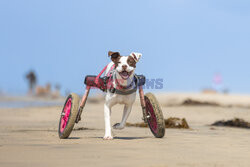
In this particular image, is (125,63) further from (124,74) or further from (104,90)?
(104,90)

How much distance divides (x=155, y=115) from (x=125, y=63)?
138 cm

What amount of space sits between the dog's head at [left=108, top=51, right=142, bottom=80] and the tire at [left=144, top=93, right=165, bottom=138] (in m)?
1.01

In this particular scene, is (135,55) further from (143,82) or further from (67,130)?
(67,130)

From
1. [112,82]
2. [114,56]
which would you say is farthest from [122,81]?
[114,56]

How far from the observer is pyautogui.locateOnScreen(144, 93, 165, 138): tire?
8.20 meters

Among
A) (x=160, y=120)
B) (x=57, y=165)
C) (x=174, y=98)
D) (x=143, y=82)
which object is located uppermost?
(x=174, y=98)

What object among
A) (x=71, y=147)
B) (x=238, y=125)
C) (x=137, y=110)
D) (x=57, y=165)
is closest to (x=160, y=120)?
(x=71, y=147)

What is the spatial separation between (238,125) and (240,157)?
25.7 feet

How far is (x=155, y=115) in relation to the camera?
8.28 m

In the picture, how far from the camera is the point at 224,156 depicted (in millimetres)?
6152

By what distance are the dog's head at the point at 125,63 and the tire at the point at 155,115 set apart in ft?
3.32

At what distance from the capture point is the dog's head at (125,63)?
24.2 feet

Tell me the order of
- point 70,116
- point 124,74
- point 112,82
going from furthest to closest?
point 70,116
point 112,82
point 124,74

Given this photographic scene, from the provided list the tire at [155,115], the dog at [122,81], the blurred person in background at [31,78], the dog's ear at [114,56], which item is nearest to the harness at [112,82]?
the dog at [122,81]
